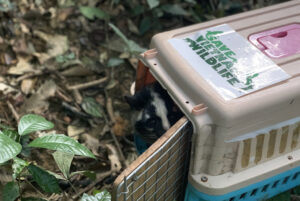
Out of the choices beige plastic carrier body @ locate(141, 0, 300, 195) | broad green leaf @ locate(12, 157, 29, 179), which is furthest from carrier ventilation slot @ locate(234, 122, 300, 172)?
broad green leaf @ locate(12, 157, 29, 179)

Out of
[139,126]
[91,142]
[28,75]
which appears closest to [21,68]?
[28,75]

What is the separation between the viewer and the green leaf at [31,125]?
5.17 feet

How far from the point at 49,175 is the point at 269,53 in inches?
37.4

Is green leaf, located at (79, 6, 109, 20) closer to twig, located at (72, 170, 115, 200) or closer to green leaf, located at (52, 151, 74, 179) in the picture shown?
twig, located at (72, 170, 115, 200)

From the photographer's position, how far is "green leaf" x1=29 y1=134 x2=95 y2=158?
1.51 metres

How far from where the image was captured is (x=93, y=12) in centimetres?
271

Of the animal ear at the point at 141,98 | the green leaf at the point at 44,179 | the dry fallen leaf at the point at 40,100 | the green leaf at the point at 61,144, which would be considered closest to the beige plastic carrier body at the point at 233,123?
the animal ear at the point at 141,98

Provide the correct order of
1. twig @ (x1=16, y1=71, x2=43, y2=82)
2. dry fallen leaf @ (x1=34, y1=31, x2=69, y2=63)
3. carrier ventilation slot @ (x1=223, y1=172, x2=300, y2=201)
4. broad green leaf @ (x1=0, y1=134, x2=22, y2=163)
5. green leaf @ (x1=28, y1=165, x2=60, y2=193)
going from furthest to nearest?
1. dry fallen leaf @ (x1=34, y1=31, x2=69, y2=63)
2. twig @ (x1=16, y1=71, x2=43, y2=82)
3. carrier ventilation slot @ (x1=223, y1=172, x2=300, y2=201)
4. green leaf @ (x1=28, y1=165, x2=60, y2=193)
5. broad green leaf @ (x1=0, y1=134, x2=22, y2=163)

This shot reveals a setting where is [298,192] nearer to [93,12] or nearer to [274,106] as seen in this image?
[274,106]

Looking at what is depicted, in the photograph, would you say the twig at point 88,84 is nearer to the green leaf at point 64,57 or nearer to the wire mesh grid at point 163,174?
the green leaf at point 64,57

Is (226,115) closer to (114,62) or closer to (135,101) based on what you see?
(135,101)

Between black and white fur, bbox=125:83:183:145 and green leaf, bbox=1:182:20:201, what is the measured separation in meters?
0.57

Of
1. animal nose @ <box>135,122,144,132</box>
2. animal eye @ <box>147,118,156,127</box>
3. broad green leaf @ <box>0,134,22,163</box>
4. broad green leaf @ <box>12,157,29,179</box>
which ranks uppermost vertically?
broad green leaf @ <box>0,134,22,163</box>

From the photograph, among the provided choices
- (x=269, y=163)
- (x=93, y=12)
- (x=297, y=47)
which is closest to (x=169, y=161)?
(x=269, y=163)
